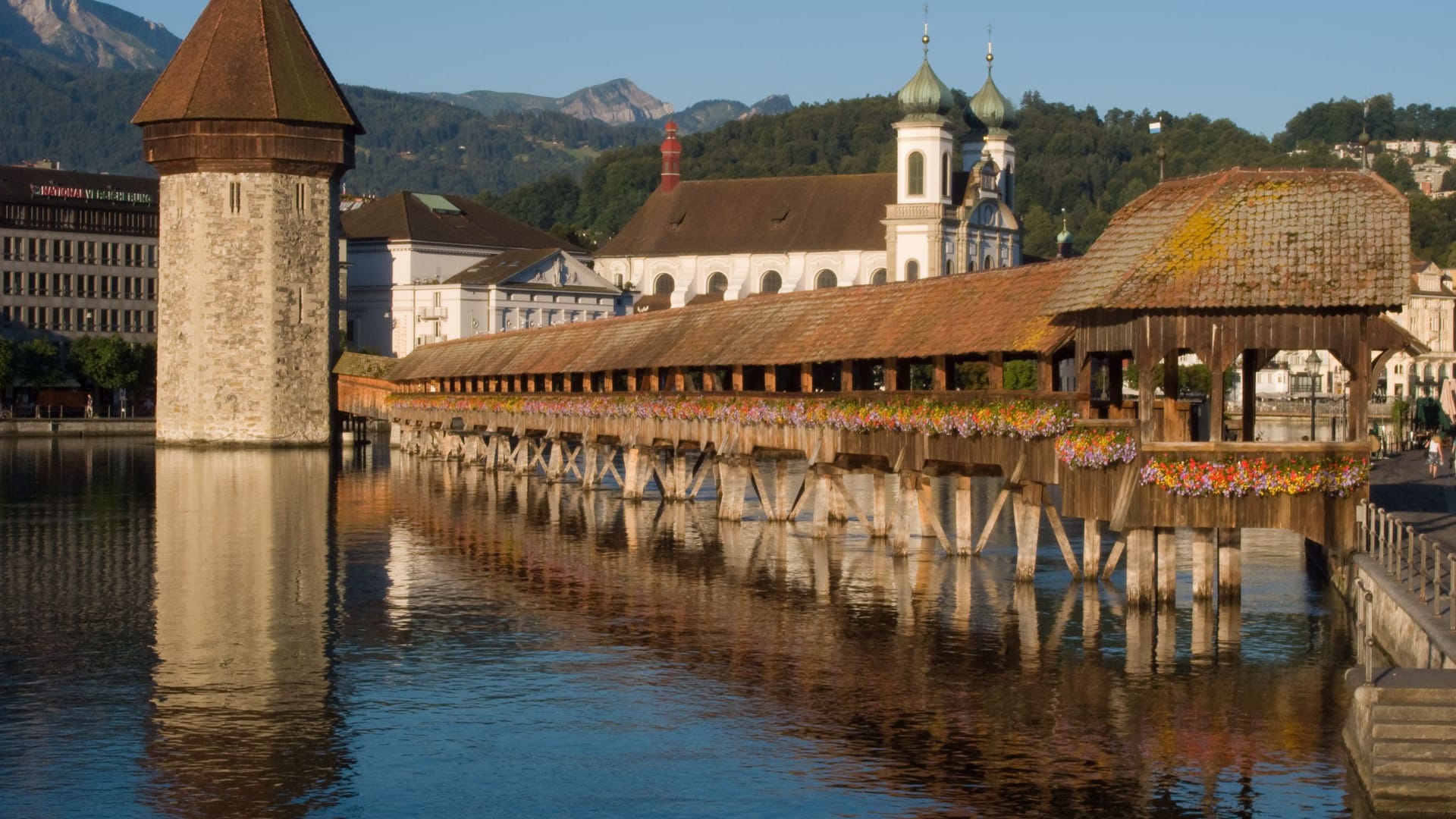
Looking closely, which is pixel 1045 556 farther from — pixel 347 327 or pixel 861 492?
pixel 347 327

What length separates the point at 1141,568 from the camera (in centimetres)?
2736

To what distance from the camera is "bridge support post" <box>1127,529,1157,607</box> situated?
1062 inches

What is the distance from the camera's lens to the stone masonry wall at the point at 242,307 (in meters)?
85.9

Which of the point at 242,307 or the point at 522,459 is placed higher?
the point at 242,307

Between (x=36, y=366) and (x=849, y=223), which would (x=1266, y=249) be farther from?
(x=849, y=223)

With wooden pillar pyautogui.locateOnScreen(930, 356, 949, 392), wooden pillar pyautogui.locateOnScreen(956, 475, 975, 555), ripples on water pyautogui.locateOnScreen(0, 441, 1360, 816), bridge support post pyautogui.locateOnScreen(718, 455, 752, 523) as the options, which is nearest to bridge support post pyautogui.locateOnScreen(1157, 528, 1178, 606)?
ripples on water pyautogui.locateOnScreen(0, 441, 1360, 816)

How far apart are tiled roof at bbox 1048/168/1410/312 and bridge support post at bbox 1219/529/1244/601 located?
13.0 ft

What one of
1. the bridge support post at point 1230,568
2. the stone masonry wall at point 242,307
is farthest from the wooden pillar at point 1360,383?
the stone masonry wall at point 242,307

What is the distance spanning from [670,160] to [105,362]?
145ft

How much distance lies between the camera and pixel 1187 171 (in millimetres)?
180125

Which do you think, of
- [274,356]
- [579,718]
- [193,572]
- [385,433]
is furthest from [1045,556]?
[385,433]

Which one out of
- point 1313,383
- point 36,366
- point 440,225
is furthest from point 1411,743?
point 440,225

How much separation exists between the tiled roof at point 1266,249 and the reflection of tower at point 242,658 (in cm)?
1083

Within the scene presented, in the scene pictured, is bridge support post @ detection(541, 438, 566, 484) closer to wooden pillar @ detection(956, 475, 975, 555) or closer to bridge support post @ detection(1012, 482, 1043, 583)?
wooden pillar @ detection(956, 475, 975, 555)
